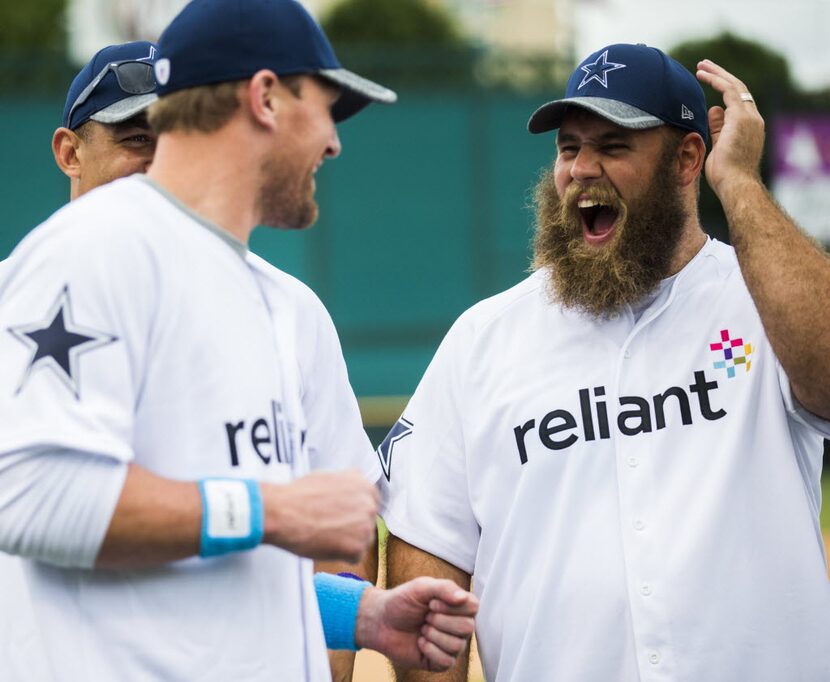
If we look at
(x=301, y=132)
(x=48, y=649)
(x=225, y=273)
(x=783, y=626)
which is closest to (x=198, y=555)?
(x=48, y=649)

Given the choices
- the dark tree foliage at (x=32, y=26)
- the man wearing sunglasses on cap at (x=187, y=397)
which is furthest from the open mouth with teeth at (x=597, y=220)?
the dark tree foliage at (x=32, y=26)

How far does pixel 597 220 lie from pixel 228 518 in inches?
82.0

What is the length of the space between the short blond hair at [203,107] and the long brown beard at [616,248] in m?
1.47

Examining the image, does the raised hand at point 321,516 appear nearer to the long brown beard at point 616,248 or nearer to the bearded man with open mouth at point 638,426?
the bearded man with open mouth at point 638,426

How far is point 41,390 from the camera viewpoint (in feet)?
7.54

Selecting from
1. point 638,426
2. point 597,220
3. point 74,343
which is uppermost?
point 597,220

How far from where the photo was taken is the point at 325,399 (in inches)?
130

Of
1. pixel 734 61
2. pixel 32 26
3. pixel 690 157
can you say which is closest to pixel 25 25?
pixel 32 26

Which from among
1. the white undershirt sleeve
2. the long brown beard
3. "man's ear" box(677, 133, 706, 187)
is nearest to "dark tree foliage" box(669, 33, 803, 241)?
"man's ear" box(677, 133, 706, 187)

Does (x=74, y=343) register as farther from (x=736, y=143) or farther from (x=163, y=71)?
(x=736, y=143)

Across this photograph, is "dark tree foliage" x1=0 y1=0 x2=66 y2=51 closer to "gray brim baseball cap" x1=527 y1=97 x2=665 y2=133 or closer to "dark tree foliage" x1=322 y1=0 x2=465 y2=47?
"dark tree foliage" x1=322 y1=0 x2=465 y2=47

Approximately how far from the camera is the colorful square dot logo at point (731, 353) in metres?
3.58

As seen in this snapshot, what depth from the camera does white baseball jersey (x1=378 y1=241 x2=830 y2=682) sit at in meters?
3.39

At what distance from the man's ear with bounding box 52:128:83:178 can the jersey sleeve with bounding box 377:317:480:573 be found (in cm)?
127
